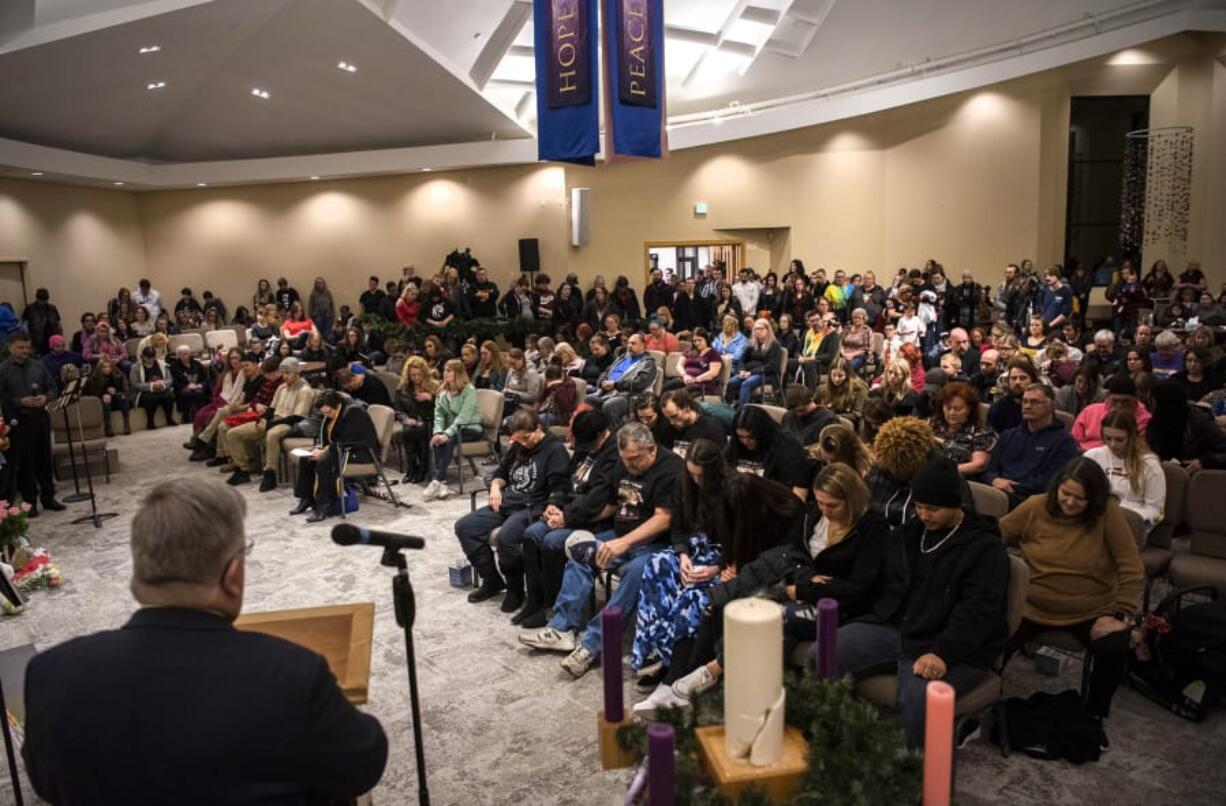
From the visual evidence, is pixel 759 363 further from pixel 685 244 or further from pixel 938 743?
pixel 938 743

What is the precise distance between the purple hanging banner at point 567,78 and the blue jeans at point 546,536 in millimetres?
4663

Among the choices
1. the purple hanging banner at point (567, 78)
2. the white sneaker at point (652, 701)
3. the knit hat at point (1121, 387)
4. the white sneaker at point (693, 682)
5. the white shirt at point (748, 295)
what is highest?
the purple hanging banner at point (567, 78)

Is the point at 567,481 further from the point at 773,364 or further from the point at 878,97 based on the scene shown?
the point at 878,97

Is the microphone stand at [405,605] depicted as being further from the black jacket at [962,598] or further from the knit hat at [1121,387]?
the knit hat at [1121,387]

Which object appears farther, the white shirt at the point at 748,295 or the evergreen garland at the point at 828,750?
the white shirt at the point at 748,295

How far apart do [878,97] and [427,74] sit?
6.80 meters

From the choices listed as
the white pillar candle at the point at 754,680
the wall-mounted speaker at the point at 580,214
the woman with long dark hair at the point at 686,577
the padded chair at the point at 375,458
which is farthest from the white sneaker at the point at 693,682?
the wall-mounted speaker at the point at 580,214

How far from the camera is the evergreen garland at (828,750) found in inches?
69.4

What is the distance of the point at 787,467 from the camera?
482cm

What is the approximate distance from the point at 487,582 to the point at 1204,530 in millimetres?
3723

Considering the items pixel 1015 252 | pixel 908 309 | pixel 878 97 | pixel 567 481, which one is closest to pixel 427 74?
pixel 878 97

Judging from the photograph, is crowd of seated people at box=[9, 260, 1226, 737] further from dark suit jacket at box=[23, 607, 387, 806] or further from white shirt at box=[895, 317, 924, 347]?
dark suit jacket at box=[23, 607, 387, 806]

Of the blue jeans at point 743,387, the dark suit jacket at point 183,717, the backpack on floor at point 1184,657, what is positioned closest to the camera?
the dark suit jacket at point 183,717

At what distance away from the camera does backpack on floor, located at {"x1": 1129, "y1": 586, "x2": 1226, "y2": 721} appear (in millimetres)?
3707
